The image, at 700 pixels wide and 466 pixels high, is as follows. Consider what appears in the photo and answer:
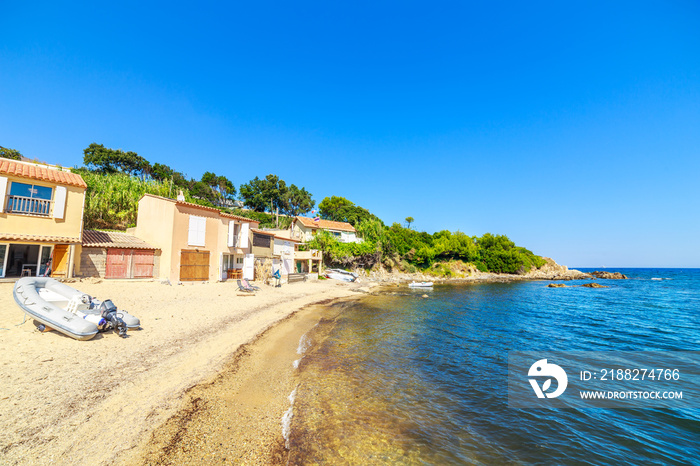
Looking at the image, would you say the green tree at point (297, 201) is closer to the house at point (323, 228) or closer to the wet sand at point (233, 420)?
the house at point (323, 228)

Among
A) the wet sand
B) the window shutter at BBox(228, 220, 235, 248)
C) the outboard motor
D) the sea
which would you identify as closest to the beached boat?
the outboard motor

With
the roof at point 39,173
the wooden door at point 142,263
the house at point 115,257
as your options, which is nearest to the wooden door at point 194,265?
the house at point 115,257

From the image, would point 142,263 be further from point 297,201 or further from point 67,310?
point 297,201

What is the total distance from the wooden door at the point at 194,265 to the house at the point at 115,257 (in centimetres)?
181

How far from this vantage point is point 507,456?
239 inches

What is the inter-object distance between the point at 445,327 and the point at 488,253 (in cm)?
6133

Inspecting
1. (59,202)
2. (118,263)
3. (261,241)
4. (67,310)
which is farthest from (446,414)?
(261,241)

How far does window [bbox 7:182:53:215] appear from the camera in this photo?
16625mm

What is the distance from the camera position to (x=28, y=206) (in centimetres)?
1700

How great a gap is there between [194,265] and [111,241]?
5871 mm

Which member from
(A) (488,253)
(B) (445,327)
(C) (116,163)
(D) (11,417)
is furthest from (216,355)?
(A) (488,253)

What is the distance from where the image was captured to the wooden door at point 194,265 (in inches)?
926

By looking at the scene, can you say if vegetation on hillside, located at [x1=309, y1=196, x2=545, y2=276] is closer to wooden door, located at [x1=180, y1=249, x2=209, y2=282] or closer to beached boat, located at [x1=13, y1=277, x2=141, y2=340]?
wooden door, located at [x1=180, y1=249, x2=209, y2=282]

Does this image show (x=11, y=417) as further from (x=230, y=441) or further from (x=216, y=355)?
(x=216, y=355)
